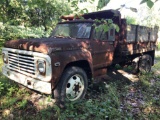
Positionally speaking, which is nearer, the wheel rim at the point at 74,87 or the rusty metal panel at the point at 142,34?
the wheel rim at the point at 74,87

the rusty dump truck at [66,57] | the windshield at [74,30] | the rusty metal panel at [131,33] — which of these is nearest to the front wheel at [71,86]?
the rusty dump truck at [66,57]

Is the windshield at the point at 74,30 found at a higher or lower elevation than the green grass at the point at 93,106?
higher

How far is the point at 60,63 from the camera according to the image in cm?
376

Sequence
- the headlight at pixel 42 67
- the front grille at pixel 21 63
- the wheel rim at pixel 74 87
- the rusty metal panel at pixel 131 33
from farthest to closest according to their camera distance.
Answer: the rusty metal panel at pixel 131 33, the wheel rim at pixel 74 87, the front grille at pixel 21 63, the headlight at pixel 42 67

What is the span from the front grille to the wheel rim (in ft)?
2.90

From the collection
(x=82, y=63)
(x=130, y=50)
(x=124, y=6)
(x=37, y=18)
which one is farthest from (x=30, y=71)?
(x=37, y=18)

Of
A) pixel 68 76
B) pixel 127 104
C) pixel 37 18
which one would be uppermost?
pixel 37 18

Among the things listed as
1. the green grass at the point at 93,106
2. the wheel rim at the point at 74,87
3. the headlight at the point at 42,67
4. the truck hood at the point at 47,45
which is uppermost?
the truck hood at the point at 47,45

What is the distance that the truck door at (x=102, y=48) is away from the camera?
4.96 metres

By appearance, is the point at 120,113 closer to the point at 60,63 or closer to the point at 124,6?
the point at 60,63

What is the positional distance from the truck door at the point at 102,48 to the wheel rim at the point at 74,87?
817 mm

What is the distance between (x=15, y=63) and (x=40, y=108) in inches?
49.2

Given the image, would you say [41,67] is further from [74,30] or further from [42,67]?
[74,30]

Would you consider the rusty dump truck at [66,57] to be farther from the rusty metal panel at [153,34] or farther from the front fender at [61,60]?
the rusty metal panel at [153,34]
